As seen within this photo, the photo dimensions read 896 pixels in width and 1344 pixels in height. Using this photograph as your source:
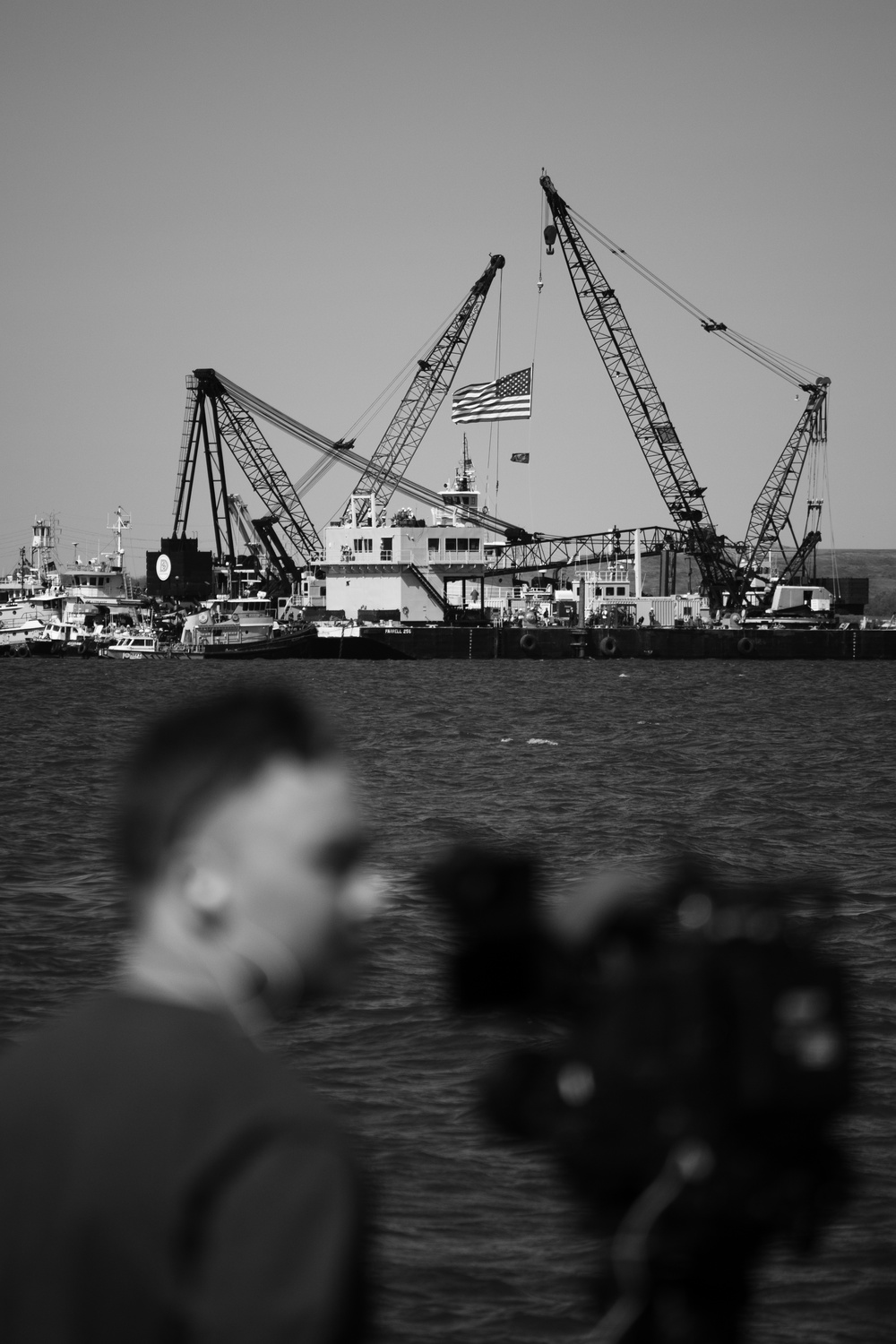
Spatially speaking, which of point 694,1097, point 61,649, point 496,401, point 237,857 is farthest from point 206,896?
point 61,649

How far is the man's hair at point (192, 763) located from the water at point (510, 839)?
66cm

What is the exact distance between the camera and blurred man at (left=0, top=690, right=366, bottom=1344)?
4.61 feet

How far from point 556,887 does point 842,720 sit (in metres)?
36.3

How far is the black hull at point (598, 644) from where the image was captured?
95.2 meters

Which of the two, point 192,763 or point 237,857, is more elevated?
point 192,763

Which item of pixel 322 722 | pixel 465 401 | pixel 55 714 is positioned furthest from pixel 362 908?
pixel 465 401

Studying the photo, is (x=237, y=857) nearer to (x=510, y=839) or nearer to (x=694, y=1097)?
(x=694, y=1097)

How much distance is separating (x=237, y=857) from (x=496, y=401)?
88.4 m

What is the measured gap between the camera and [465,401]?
88.0 meters

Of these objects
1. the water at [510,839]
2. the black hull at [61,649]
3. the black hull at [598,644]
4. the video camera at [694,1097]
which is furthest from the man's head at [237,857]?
the black hull at [61,649]

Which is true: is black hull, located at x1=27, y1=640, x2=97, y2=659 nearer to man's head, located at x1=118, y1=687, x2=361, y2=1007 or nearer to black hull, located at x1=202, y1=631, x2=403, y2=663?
black hull, located at x1=202, y1=631, x2=403, y2=663

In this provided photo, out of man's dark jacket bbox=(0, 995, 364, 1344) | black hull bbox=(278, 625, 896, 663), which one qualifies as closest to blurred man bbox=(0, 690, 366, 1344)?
man's dark jacket bbox=(0, 995, 364, 1344)

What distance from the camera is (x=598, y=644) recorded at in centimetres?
9819

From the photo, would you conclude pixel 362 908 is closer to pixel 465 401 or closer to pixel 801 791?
pixel 801 791
